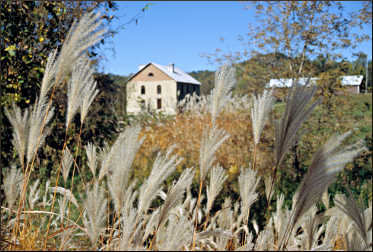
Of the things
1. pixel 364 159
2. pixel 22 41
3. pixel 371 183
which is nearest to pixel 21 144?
pixel 22 41

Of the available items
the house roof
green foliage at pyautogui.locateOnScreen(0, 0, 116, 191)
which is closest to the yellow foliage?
the house roof

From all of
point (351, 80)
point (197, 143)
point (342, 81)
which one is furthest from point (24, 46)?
point (351, 80)

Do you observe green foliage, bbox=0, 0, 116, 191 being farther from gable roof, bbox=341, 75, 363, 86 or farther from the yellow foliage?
gable roof, bbox=341, 75, 363, 86

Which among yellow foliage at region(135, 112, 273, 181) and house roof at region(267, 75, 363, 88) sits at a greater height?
house roof at region(267, 75, 363, 88)

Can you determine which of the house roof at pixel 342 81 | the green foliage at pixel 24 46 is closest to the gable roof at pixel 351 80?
the house roof at pixel 342 81

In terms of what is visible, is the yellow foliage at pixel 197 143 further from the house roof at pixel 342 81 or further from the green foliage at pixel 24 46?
the green foliage at pixel 24 46

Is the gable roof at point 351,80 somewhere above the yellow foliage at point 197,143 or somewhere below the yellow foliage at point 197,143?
above

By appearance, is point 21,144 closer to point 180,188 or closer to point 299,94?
point 180,188

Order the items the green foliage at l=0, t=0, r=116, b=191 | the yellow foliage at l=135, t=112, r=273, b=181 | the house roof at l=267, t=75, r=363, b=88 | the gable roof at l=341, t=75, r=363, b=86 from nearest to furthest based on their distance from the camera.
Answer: the green foliage at l=0, t=0, r=116, b=191 → the yellow foliage at l=135, t=112, r=273, b=181 → the house roof at l=267, t=75, r=363, b=88 → the gable roof at l=341, t=75, r=363, b=86

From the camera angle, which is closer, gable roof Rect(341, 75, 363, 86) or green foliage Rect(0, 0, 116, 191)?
green foliage Rect(0, 0, 116, 191)

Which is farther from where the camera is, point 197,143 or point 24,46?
point 197,143

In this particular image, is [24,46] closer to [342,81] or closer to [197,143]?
[197,143]

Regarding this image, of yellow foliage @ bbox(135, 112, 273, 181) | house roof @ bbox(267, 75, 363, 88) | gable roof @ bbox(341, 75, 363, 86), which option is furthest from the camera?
gable roof @ bbox(341, 75, 363, 86)

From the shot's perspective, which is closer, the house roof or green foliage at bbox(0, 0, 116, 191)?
green foliage at bbox(0, 0, 116, 191)
